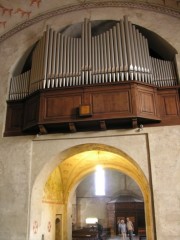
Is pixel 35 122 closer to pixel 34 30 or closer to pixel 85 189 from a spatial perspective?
pixel 34 30

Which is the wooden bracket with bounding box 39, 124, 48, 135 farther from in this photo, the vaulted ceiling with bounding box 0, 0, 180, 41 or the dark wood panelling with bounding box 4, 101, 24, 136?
the vaulted ceiling with bounding box 0, 0, 180, 41

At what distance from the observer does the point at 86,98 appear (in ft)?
26.9

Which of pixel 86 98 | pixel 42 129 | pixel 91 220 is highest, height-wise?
pixel 86 98

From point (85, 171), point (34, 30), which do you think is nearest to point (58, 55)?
point (34, 30)

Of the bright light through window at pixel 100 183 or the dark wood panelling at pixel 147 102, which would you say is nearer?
the dark wood panelling at pixel 147 102

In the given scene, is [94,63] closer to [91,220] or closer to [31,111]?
[31,111]

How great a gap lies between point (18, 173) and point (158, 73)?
5.33 metres

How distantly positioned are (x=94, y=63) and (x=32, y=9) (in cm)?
394

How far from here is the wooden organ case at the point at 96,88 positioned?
7973 millimetres

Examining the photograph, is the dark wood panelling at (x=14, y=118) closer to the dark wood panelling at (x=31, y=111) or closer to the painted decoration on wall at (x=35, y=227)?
the dark wood panelling at (x=31, y=111)

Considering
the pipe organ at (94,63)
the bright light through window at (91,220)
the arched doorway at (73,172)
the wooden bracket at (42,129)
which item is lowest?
the bright light through window at (91,220)

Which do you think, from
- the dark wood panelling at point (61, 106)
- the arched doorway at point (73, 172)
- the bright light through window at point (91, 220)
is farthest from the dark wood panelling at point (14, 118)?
the bright light through window at point (91, 220)

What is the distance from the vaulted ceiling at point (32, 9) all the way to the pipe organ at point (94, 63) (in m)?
1.23

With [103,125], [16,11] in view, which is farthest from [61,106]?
[16,11]
